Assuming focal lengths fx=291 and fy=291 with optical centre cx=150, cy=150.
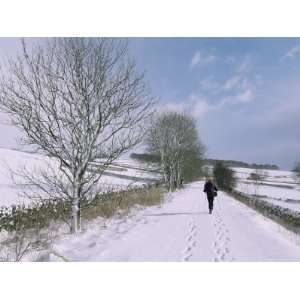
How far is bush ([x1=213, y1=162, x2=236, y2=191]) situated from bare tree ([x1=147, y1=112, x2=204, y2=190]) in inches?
544

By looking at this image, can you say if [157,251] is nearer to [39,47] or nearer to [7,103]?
[7,103]

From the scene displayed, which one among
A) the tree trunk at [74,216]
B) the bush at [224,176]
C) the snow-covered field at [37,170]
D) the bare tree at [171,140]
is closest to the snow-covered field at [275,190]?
the bush at [224,176]

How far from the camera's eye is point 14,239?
22.1 feet

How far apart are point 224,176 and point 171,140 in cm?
1975

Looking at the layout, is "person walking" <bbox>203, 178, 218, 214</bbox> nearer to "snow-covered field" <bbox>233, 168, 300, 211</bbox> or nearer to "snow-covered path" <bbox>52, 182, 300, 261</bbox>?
"snow-covered path" <bbox>52, 182, 300, 261</bbox>

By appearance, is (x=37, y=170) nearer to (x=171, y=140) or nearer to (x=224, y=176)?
(x=171, y=140)

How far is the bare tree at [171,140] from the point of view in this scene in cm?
2879

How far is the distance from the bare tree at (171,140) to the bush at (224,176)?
45.3 ft

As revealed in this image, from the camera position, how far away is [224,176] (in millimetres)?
46969

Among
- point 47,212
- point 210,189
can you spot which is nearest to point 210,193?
point 210,189

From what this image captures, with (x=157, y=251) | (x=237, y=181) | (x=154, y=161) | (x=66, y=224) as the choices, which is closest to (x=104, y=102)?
(x=66, y=224)

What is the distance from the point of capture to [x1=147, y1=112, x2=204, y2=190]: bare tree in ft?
94.4

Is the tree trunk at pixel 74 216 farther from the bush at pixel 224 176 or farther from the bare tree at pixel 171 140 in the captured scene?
the bush at pixel 224 176

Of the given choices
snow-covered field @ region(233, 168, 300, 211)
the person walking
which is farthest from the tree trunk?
snow-covered field @ region(233, 168, 300, 211)
